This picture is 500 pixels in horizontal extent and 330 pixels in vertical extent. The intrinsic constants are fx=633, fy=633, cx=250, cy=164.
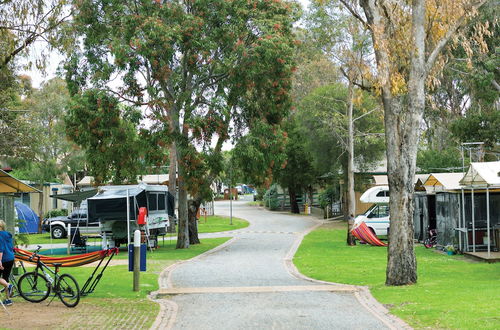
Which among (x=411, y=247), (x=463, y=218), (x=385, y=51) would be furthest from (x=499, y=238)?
(x=385, y=51)

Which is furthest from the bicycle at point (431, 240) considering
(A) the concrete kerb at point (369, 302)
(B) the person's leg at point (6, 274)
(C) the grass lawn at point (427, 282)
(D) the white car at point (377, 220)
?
(B) the person's leg at point (6, 274)

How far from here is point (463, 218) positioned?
21.2 metres

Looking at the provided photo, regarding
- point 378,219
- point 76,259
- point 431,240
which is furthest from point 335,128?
point 76,259

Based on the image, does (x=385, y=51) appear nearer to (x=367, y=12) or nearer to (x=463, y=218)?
(x=367, y=12)

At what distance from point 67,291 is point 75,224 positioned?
1985 centimetres

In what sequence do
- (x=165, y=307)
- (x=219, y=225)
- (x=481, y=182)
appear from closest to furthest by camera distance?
(x=165, y=307) < (x=481, y=182) < (x=219, y=225)

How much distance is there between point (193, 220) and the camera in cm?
Result: 2919

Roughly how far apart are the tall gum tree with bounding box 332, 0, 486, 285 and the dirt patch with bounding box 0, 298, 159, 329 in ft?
18.3

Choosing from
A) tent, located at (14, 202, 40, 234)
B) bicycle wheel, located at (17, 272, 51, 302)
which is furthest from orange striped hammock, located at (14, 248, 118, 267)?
tent, located at (14, 202, 40, 234)

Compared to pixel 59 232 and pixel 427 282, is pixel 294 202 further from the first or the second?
pixel 427 282

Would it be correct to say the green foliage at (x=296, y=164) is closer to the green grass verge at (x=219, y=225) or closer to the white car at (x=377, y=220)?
the green grass verge at (x=219, y=225)

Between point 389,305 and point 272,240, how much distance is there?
62.4 feet

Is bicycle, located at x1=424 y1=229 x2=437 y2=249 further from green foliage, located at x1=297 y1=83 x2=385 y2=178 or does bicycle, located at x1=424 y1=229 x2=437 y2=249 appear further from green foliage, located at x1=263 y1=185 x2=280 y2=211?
green foliage, located at x1=263 y1=185 x2=280 y2=211

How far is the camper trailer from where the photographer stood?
81.1 feet
